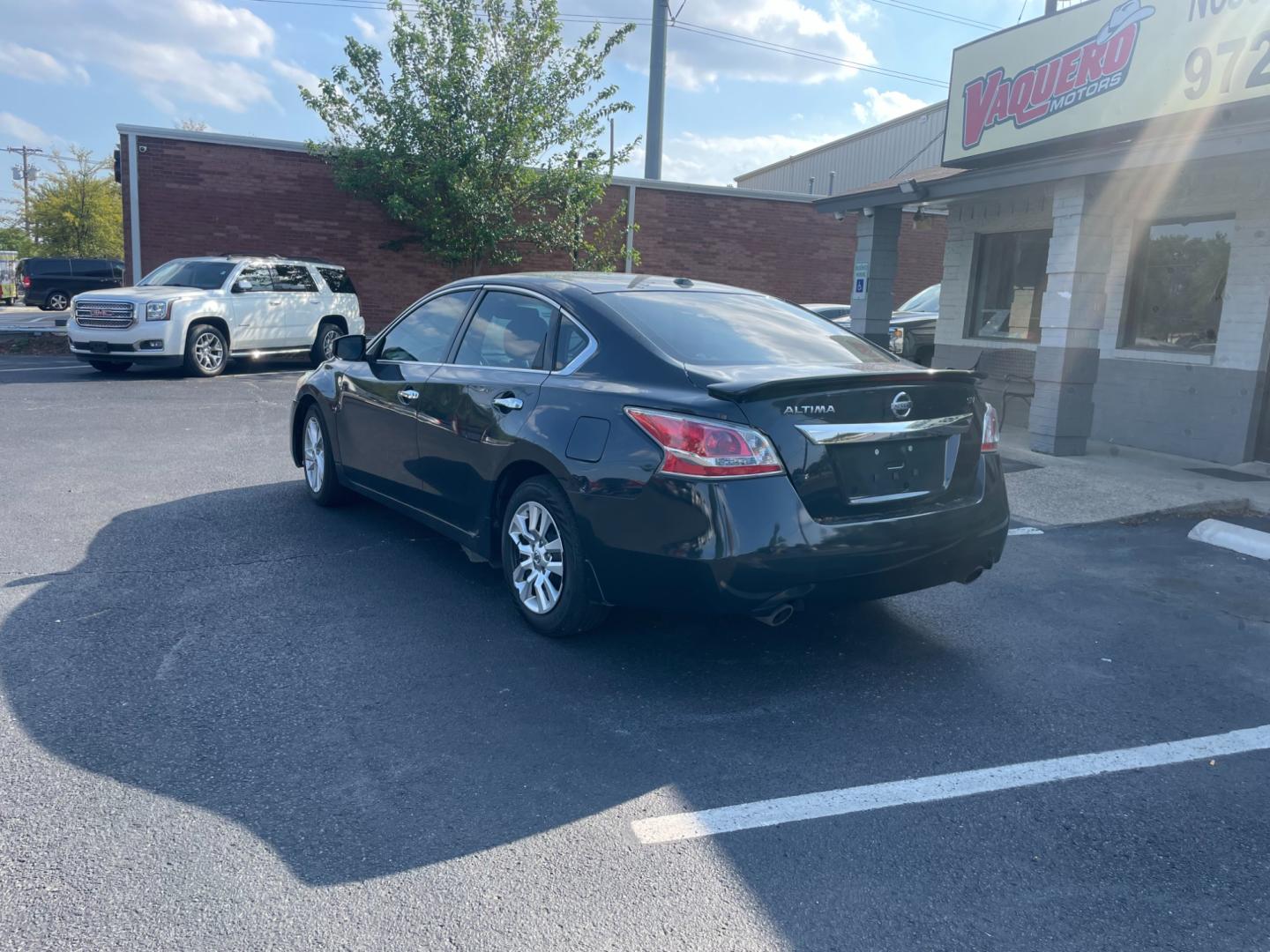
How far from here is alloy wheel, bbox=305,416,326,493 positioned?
6.62 meters

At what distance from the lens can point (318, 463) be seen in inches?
263

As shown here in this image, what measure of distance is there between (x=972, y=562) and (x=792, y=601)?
1026mm

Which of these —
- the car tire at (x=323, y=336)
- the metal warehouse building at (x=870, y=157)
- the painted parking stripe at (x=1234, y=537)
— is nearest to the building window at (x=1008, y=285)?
the painted parking stripe at (x=1234, y=537)

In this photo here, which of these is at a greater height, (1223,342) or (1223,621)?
(1223,342)

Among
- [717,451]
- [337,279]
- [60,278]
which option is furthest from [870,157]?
[717,451]

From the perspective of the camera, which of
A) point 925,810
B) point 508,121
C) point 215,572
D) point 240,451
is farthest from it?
point 508,121

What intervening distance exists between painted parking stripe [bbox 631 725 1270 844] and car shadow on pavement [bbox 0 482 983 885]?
0.09 m

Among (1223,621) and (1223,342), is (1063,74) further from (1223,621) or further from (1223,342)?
(1223,621)

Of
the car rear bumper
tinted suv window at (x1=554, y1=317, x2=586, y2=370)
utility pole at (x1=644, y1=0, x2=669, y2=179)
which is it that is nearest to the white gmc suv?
utility pole at (x1=644, y1=0, x2=669, y2=179)

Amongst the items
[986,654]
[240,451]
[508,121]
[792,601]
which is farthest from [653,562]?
[508,121]

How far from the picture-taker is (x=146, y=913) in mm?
2525

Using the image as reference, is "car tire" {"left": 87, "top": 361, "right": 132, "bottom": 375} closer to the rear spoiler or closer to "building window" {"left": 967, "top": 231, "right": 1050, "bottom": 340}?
"building window" {"left": 967, "top": 231, "right": 1050, "bottom": 340}

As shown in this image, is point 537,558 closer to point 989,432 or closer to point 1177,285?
point 989,432

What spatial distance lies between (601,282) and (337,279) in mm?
13484
